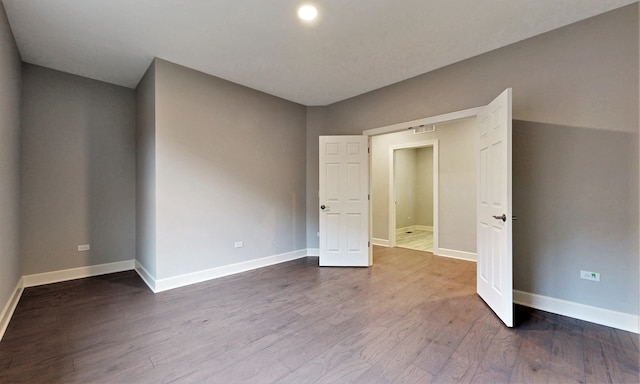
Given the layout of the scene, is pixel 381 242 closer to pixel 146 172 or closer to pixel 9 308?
pixel 146 172

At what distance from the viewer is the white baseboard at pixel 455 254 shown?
4633mm

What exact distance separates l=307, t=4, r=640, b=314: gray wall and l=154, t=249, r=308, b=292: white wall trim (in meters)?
3.21

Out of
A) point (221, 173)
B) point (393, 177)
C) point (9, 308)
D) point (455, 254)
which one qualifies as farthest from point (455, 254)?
point (9, 308)

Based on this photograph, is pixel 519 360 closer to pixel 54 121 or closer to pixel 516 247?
pixel 516 247

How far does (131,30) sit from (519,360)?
4.42 m

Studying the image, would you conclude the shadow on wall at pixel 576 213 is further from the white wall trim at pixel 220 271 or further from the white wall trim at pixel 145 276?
the white wall trim at pixel 145 276

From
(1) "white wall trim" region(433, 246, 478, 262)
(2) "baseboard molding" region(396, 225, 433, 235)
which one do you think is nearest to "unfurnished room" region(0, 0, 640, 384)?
(1) "white wall trim" region(433, 246, 478, 262)

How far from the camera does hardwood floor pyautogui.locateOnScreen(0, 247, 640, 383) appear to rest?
178 cm

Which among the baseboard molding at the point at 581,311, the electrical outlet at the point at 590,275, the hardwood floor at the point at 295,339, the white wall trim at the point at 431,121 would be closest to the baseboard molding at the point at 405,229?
the white wall trim at the point at 431,121

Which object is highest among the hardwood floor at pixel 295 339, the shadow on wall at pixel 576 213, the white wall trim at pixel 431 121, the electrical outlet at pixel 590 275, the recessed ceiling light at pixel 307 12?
the recessed ceiling light at pixel 307 12

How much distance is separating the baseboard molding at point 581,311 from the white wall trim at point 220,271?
3202mm

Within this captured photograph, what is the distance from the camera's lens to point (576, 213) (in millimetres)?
2564

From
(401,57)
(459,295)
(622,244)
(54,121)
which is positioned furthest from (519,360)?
(54,121)

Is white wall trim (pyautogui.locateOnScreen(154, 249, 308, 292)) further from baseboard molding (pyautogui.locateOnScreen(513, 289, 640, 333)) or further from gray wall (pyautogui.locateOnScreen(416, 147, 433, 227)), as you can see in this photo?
gray wall (pyautogui.locateOnScreen(416, 147, 433, 227))
